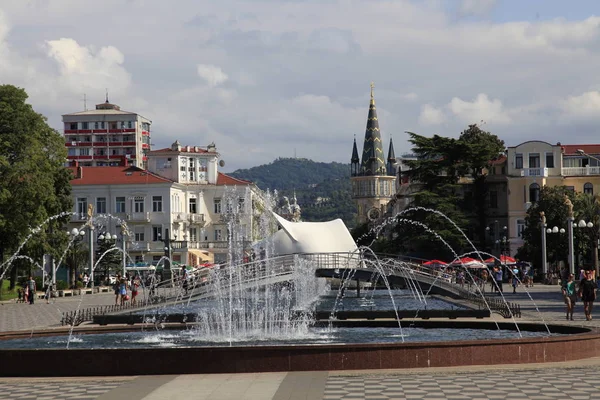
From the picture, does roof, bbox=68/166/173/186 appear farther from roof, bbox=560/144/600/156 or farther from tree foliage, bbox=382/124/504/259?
roof, bbox=560/144/600/156

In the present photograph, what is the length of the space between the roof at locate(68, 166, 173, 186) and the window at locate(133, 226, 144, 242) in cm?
390

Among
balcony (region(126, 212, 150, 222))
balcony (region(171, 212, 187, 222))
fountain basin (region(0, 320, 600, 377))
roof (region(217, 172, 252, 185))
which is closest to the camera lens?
fountain basin (region(0, 320, 600, 377))

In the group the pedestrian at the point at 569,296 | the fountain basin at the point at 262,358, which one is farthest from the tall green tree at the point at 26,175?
the fountain basin at the point at 262,358

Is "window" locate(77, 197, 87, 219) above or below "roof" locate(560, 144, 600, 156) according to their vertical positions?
below

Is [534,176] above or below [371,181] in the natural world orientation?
below

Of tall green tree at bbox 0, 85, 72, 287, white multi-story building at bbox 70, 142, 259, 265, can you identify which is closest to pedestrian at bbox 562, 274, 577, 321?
tall green tree at bbox 0, 85, 72, 287

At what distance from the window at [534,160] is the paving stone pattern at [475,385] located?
215 ft

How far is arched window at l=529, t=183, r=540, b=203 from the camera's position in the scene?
80562 millimetres

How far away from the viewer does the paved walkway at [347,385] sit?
14258 millimetres

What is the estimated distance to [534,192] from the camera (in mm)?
80812

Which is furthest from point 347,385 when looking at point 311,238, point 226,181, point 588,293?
point 226,181

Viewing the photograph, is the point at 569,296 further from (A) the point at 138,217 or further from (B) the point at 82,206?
(B) the point at 82,206

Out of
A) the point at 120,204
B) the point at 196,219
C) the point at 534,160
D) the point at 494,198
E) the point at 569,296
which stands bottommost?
the point at 569,296

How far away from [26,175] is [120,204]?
39.5 metres
